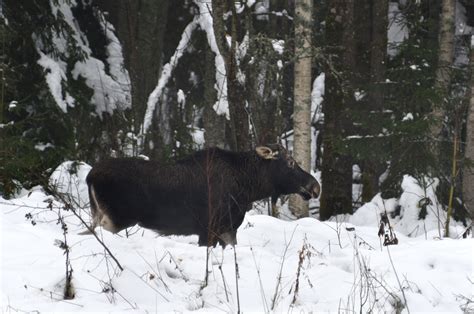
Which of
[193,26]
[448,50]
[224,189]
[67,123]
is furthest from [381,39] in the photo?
[224,189]

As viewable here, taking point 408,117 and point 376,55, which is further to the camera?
point 376,55

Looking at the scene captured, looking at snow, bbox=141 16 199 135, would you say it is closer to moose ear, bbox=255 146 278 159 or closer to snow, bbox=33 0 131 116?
snow, bbox=33 0 131 116

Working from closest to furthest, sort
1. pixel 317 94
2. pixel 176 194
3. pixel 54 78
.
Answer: pixel 176 194
pixel 54 78
pixel 317 94

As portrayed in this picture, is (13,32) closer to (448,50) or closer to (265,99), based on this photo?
(265,99)

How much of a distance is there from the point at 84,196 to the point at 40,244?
15.4 ft

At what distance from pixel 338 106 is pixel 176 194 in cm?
559

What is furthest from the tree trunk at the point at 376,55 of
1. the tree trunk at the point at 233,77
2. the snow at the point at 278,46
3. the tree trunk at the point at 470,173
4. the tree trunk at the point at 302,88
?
the tree trunk at the point at 233,77

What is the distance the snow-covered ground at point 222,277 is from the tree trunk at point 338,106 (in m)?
5.23

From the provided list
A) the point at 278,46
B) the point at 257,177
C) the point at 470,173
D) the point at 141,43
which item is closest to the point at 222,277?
the point at 257,177

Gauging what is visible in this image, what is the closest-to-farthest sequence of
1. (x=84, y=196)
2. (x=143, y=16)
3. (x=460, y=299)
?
(x=460, y=299) < (x=84, y=196) < (x=143, y=16)

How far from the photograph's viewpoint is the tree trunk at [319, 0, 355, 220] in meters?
12.4

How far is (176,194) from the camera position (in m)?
7.71

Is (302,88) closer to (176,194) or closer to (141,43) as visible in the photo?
(176,194)

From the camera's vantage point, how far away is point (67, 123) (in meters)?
13.1
